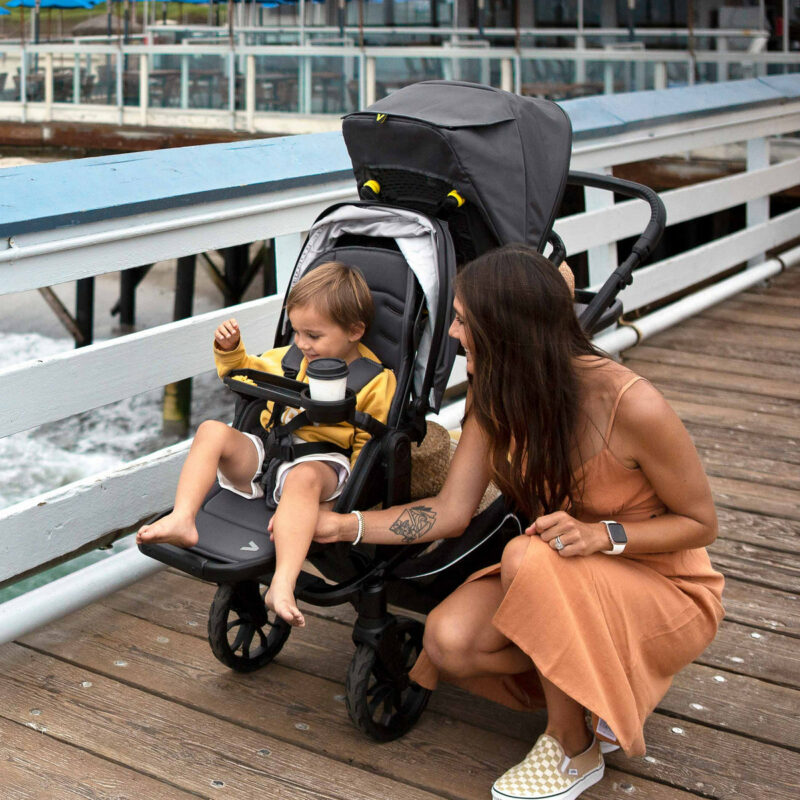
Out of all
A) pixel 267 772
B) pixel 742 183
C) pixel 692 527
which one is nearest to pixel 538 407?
pixel 692 527

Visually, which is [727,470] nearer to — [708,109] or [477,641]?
[477,641]

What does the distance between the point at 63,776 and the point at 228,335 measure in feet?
3.15

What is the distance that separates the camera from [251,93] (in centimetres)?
1354

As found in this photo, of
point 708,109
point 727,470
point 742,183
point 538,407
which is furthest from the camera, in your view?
point 742,183

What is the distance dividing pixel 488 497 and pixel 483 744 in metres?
0.69

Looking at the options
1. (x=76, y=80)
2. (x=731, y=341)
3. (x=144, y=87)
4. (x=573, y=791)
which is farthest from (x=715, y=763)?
(x=76, y=80)

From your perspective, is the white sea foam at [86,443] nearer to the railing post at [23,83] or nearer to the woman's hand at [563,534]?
the railing post at [23,83]

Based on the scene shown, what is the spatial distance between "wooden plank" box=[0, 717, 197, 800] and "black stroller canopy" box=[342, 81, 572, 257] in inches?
53.8

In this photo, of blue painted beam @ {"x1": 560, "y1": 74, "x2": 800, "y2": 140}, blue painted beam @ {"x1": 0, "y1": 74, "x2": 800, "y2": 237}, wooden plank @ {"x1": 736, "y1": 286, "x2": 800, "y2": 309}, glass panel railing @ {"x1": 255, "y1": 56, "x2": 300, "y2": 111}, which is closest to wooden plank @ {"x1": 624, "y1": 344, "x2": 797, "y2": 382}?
blue painted beam @ {"x1": 560, "y1": 74, "x2": 800, "y2": 140}

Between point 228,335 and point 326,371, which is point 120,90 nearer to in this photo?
point 228,335

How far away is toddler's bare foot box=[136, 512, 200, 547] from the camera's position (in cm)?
210

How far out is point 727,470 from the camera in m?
3.82

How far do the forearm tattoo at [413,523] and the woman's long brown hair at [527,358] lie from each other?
21 cm

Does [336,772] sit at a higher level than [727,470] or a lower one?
lower
